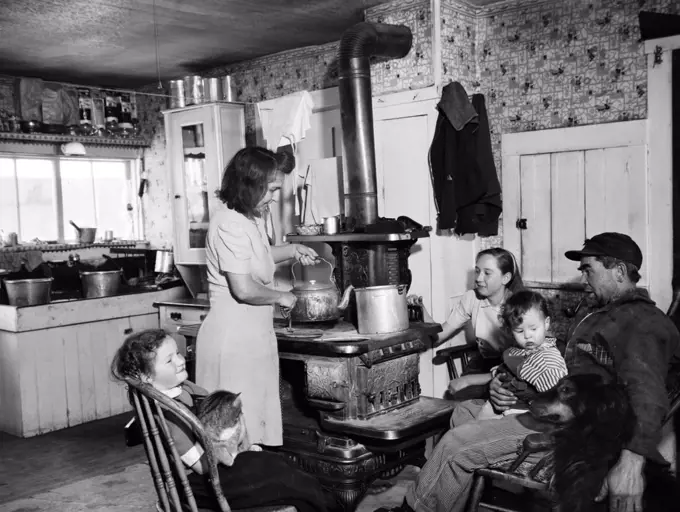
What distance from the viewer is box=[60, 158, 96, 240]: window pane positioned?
6.26 m

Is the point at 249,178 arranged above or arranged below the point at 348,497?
above

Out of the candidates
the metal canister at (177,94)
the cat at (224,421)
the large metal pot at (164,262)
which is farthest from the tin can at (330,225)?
the large metal pot at (164,262)

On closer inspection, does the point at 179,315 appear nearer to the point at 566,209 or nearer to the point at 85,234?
the point at 85,234

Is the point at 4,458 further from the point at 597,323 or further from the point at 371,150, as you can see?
the point at 597,323

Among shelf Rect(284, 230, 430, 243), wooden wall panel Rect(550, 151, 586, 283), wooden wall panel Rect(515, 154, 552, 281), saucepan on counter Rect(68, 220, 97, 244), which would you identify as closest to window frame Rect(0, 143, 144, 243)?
saucepan on counter Rect(68, 220, 97, 244)

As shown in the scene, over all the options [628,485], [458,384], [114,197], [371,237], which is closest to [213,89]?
[114,197]

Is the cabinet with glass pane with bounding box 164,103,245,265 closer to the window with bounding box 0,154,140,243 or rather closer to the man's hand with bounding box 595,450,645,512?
the window with bounding box 0,154,140,243

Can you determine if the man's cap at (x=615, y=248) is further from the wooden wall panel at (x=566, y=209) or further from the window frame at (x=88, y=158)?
the window frame at (x=88, y=158)

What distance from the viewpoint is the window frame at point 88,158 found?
5.86 m

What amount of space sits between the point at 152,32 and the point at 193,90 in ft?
2.88

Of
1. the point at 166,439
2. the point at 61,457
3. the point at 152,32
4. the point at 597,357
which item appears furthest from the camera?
the point at 152,32

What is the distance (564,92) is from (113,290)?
331cm

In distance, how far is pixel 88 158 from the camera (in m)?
6.36

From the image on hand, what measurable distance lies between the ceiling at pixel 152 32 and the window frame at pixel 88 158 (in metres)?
0.61
